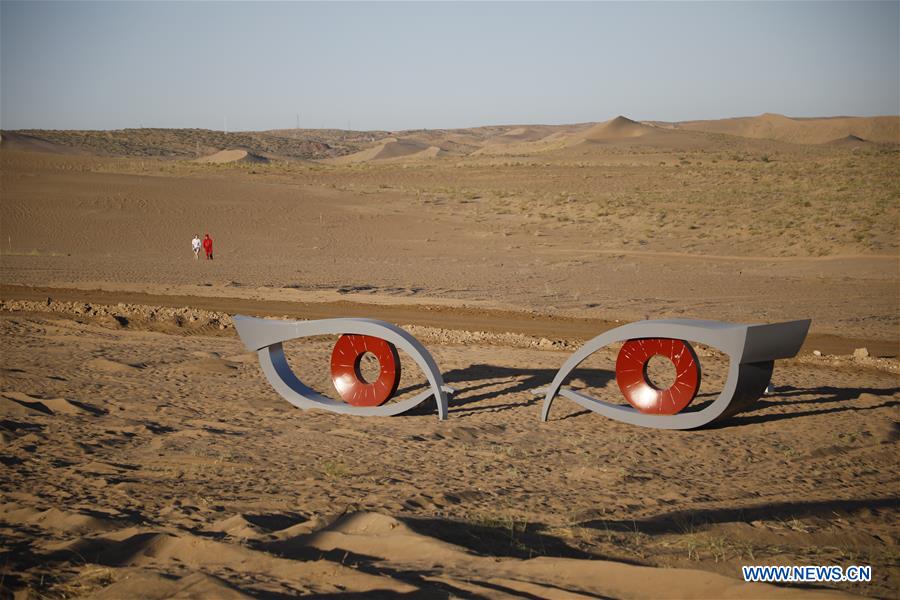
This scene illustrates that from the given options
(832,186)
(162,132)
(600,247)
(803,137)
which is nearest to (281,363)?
(600,247)

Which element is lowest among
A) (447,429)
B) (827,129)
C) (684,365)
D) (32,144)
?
(447,429)

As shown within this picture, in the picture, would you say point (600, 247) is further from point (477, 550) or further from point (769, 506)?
point (477, 550)

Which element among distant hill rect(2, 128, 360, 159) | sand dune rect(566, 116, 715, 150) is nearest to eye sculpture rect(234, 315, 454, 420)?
sand dune rect(566, 116, 715, 150)

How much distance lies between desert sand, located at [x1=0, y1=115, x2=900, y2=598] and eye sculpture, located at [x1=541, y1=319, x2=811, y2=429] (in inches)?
15.7

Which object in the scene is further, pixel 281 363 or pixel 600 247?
pixel 600 247

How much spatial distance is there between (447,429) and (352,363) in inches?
86.4

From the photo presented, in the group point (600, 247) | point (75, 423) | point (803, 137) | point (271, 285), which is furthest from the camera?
point (803, 137)

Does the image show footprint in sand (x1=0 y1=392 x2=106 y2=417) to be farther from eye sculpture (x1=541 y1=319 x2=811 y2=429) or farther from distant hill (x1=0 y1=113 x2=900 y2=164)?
distant hill (x1=0 y1=113 x2=900 y2=164)

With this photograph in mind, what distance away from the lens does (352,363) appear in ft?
43.3

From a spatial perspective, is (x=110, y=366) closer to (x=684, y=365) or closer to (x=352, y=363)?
(x=352, y=363)

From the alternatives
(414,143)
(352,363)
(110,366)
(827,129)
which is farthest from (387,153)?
(352,363)

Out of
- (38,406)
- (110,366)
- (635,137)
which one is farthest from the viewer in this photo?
(635,137)

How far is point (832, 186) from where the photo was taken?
45938 mm

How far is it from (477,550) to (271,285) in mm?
20165
